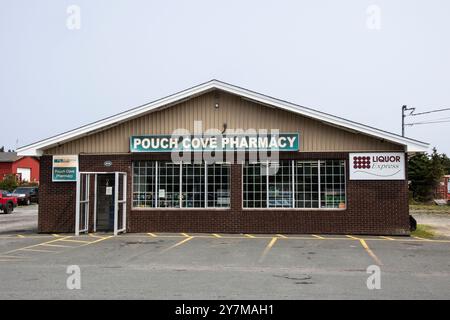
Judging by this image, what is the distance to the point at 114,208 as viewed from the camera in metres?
18.1

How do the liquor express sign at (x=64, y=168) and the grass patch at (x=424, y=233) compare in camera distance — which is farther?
the liquor express sign at (x=64, y=168)

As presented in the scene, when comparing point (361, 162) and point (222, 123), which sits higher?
point (222, 123)

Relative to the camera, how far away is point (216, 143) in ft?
58.3

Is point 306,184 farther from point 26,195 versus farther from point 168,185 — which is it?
point 26,195

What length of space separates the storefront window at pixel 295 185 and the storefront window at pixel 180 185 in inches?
38.1

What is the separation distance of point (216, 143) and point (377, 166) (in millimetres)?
5845

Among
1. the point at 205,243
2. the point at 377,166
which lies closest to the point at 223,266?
the point at 205,243

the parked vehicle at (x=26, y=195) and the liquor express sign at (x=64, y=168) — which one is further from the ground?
the liquor express sign at (x=64, y=168)

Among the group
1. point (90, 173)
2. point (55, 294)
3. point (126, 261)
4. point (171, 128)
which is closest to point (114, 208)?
point (90, 173)

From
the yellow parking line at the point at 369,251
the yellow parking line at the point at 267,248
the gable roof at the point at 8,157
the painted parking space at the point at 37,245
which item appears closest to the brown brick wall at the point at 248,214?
the yellow parking line at the point at 369,251

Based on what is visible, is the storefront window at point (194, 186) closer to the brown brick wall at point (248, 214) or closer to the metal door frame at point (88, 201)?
the brown brick wall at point (248, 214)

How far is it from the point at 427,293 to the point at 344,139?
9.95 m

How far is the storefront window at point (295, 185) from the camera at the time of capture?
1747cm
